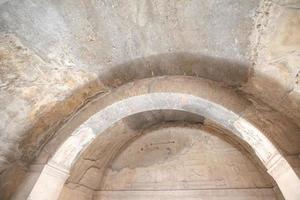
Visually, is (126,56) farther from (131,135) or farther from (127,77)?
(131,135)

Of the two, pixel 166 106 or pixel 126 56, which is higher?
pixel 126 56

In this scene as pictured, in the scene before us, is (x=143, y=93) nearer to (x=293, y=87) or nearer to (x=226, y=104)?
(x=226, y=104)

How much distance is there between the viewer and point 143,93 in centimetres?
251

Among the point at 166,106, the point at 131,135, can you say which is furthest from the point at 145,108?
the point at 131,135

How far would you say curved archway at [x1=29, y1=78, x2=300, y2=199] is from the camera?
206 cm

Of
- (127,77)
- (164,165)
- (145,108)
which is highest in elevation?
(127,77)

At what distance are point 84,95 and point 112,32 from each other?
94 centimetres

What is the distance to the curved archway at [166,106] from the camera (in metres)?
2.06

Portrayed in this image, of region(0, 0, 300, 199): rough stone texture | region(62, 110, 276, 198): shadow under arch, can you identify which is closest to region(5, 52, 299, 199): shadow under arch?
region(0, 0, 300, 199): rough stone texture

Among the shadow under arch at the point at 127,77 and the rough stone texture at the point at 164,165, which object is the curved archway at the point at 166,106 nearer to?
the shadow under arch at the point at 127,77

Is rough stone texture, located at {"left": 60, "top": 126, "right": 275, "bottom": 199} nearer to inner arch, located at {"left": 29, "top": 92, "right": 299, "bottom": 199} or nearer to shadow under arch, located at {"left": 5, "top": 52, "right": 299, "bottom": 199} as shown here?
inner arch, located at {"left": 29, "top": 92, "right": 299, "bottom": 199}

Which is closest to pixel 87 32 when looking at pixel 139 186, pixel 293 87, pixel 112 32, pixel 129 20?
pixel 112 32

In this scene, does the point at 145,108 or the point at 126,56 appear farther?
the point at 145,108

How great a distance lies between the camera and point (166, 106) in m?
2.67
